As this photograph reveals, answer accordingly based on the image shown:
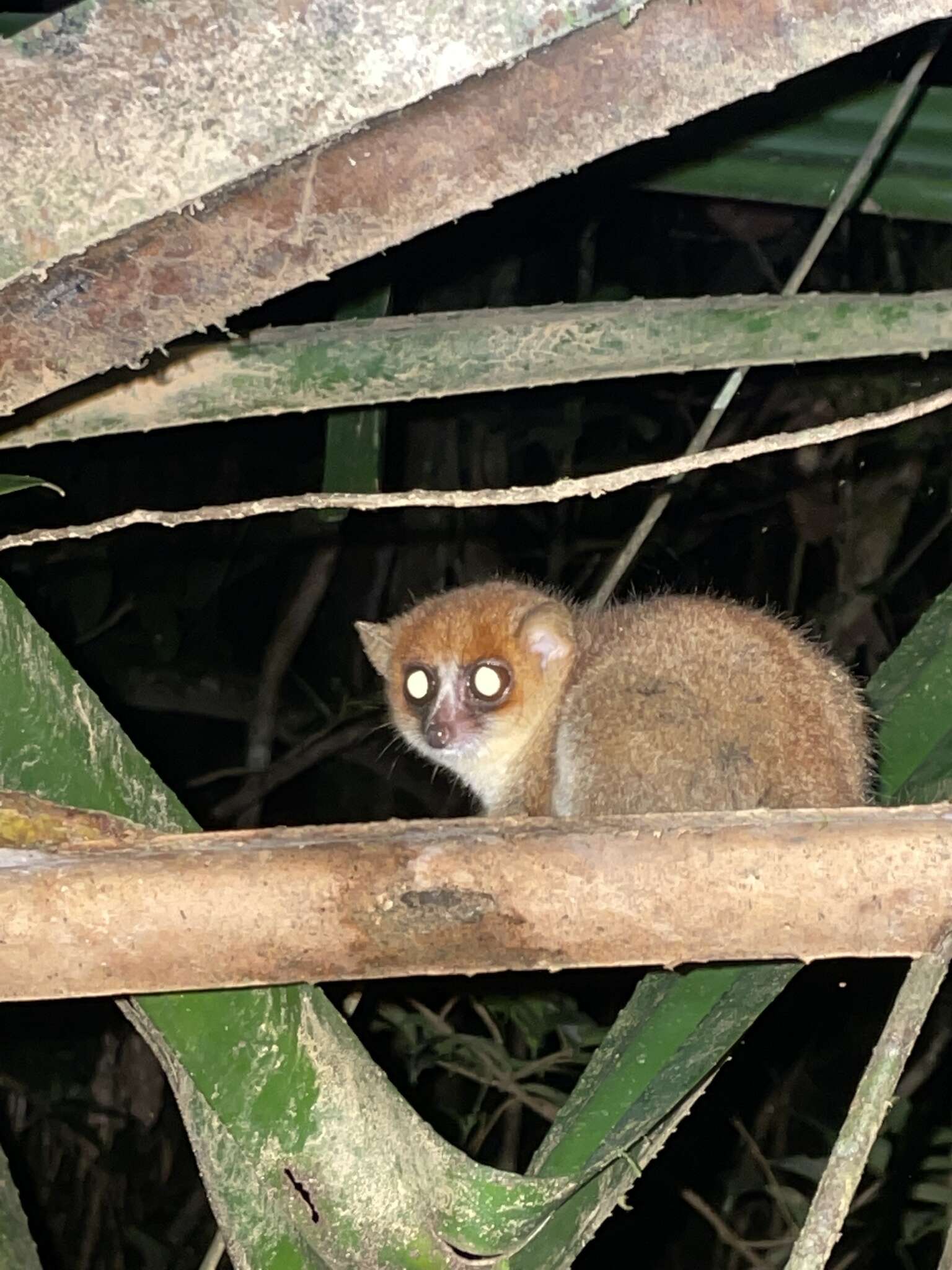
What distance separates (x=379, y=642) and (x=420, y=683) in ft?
0.77

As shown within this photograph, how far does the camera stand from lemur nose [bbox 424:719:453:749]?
143 inches

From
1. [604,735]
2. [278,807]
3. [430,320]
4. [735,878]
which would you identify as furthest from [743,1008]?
[278,807]

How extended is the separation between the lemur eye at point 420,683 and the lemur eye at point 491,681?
0.14 m

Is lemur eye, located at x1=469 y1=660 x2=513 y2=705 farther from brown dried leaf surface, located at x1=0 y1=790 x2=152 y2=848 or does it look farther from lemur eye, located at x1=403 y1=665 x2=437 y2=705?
brown dried leaf surface, located at x1=0 y1=790 x2=152 y2=848

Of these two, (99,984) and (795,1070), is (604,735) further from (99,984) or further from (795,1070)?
(795,1070)

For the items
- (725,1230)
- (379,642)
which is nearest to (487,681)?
(379,642)

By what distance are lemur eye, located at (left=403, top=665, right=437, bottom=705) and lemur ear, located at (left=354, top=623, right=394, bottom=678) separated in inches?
4.1

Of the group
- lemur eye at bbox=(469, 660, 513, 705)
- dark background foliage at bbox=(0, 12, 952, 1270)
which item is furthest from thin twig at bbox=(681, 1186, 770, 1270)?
lemur eye at bbox=(469, 660, 513, 705)

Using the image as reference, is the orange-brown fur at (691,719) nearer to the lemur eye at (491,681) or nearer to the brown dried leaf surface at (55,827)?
the lemur eye at (491,681)

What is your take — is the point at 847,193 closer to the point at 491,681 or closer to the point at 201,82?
the point at 491,681

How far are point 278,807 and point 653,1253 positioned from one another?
2498mm

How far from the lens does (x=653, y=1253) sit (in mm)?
6188

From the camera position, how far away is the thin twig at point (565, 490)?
60.2 inches

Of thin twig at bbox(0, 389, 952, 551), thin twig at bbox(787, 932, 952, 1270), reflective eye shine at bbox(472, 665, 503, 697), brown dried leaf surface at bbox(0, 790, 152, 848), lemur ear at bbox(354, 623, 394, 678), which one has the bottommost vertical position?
thin twig at bbox(787, 932, 952, 1270)
